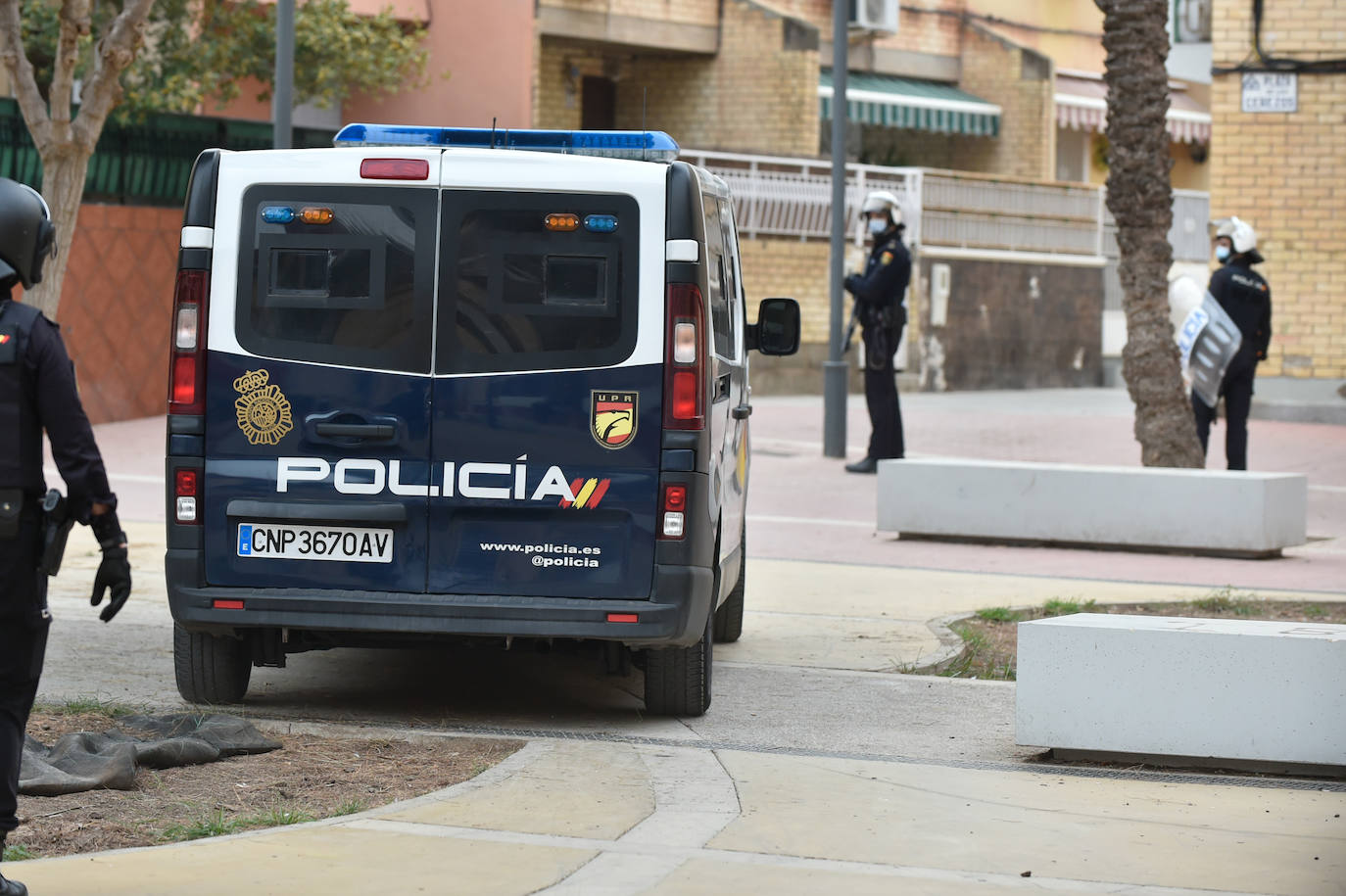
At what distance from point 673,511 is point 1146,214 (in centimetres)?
735

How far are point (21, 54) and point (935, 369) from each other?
20.2m

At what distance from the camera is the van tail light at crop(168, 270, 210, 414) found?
6.97 metres

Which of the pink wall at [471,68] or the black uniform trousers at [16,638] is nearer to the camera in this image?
the black uniform trousers at [16,638]

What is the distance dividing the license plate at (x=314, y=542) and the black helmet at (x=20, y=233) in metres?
2.24

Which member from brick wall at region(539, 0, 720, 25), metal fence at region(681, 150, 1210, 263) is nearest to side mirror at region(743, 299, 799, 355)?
metal fence at region(681, 150, 1210, 263)

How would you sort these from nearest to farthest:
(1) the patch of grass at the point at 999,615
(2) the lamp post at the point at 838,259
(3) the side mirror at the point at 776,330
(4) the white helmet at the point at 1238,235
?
(3) the side mirror at the point at 776,330, (1) the patch of grass at the point at 999,615, (4) the white helmet at the point at 1238,235, (2) the lamp post at the point at 838,259

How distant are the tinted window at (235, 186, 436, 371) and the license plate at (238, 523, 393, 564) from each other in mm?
551

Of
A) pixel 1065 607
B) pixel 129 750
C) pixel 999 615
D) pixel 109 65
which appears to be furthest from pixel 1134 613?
pixel 129 750

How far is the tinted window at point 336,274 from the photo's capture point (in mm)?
6961

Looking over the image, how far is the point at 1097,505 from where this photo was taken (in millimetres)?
12812

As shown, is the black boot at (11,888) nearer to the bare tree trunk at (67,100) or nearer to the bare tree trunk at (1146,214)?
the bare tree trunk at (67,100)

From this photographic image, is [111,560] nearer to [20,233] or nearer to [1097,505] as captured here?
[20,233]

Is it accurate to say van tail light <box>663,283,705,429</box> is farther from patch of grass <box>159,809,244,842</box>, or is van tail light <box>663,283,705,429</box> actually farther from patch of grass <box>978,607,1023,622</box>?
patch of grass <box>978,607,1023,622</box>

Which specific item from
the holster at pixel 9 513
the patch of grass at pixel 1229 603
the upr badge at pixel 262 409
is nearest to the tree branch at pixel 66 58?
the upr badge at pixel 262 409
